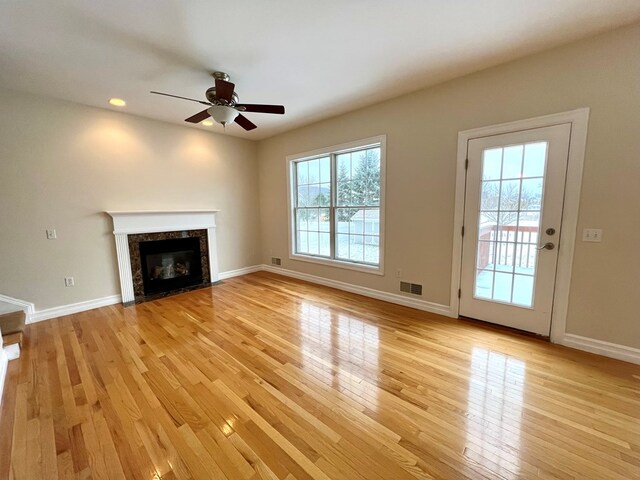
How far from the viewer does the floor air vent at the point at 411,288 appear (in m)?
3.38

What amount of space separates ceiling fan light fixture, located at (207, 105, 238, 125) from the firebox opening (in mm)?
2407

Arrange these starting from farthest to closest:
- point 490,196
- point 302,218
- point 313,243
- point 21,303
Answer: point 302,218
point 313,243
point 21,303
point 490,196

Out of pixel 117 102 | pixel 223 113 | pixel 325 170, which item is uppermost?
pixel 117 102

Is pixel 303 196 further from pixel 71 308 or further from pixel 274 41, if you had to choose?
pixel 71 308

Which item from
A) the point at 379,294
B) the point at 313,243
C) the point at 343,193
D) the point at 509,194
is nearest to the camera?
the point at 509,194

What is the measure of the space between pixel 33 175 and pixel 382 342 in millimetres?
4459

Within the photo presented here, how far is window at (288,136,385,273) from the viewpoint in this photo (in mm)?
3785

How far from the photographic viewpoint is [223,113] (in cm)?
268

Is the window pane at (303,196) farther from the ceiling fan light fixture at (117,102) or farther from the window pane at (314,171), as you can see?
the ceiling fan light fixture at (117,102)

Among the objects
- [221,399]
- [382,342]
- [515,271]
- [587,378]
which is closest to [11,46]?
[221,399]

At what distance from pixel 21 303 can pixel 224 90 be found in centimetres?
351

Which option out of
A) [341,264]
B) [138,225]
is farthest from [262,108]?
[138,225]

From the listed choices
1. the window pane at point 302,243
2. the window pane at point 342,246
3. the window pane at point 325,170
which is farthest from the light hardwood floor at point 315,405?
the window pane at point 325,170

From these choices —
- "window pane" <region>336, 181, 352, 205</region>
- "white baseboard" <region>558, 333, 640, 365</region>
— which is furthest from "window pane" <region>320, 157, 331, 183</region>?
"white baseboard" <region>558, 333, 640, 365</region>
